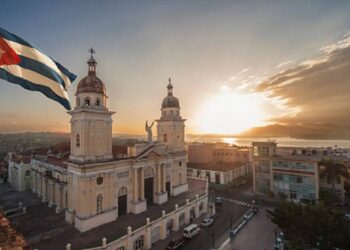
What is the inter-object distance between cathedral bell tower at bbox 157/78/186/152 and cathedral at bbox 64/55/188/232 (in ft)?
16.9

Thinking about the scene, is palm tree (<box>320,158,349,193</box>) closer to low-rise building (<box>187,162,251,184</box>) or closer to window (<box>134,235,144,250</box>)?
low-rise building (<box>187,162,251,184</box>)

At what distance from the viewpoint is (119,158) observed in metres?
28.6

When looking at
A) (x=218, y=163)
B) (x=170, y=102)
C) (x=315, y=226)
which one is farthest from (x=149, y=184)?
(x=218, y=163)

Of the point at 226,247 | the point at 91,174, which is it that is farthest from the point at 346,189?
the point at 91,174

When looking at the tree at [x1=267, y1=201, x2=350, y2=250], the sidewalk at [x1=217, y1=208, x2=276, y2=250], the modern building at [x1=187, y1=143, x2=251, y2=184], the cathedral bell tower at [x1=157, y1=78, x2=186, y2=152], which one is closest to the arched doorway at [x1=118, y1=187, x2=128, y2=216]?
the cathedral bell tower at [x1=157, y1=78, x2=186, y2=152]

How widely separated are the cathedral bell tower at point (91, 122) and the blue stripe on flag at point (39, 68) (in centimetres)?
1487

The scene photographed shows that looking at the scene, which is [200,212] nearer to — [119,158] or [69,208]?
[119,158]

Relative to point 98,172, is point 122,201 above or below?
below

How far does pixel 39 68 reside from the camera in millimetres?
10531

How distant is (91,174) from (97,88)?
10.7 meters

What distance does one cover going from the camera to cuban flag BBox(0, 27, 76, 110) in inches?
380

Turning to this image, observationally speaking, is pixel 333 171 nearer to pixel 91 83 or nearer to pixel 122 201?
pixel 122 201

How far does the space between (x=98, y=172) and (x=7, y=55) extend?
717 inches

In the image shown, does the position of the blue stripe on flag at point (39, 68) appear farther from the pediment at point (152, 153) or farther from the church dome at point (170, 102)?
the church dome at point (170, 102)
